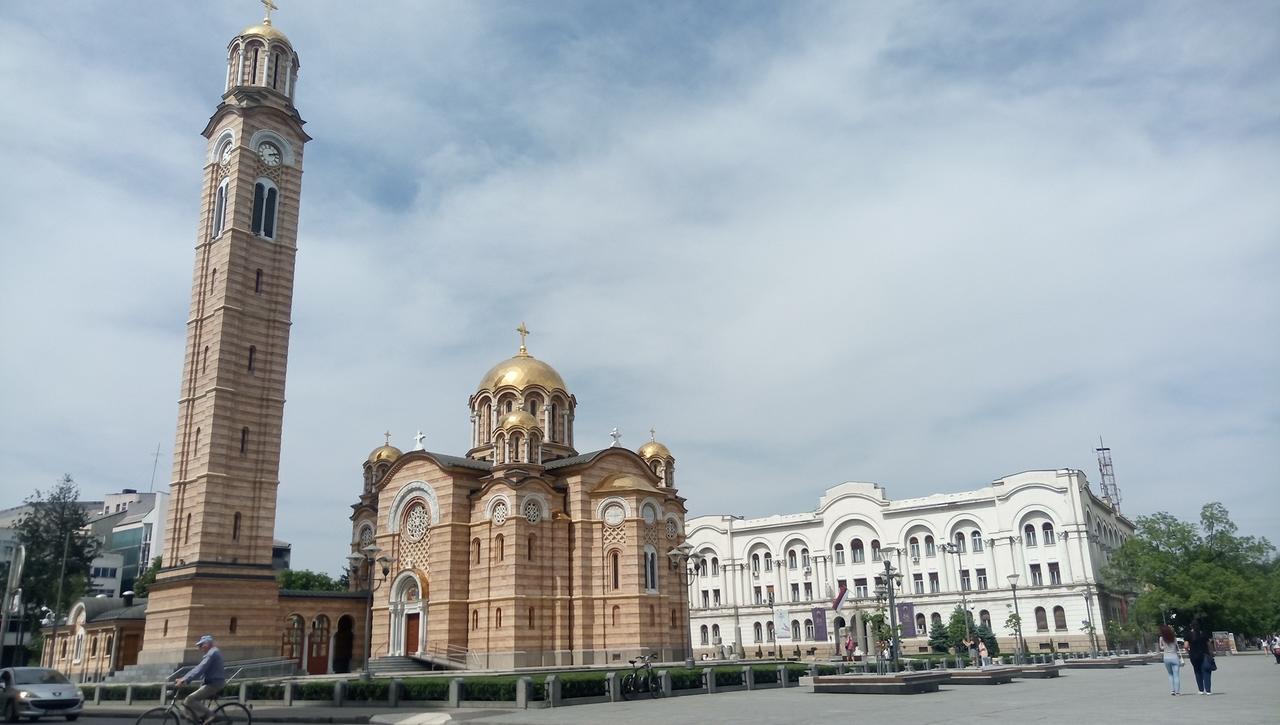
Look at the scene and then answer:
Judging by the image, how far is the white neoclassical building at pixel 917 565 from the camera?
55.1 metres

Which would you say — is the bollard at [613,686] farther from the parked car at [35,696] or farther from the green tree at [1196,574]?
the green tree at [1196,574]

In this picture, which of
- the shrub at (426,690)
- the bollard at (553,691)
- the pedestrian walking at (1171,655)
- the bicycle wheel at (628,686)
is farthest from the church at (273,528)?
the pedestrian walking at (1171,655)

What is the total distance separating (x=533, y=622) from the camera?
36000 mm

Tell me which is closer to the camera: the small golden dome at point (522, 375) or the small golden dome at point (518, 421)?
the small golden dome at point (518, 421)

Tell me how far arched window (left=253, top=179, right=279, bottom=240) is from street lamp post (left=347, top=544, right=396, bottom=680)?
14.5m

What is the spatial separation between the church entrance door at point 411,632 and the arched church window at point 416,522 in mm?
3340

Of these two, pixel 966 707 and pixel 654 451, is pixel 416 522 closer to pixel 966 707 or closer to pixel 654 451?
pixel 654 451

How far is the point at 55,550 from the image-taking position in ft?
180

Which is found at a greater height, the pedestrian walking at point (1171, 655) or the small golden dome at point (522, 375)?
the small golden dome at point (522, 375)

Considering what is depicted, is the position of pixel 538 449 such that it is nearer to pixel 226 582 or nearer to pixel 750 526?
pixel 226 582

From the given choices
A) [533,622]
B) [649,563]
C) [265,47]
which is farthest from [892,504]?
[265,47]

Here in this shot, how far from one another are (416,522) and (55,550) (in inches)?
1209

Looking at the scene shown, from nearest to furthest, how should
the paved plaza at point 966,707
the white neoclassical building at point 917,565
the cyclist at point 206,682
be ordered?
the cyclist at point 206,682
the paved plaza at point 966,707
the white neoclassical building at point 917,565

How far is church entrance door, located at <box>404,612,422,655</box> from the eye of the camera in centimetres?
3759
